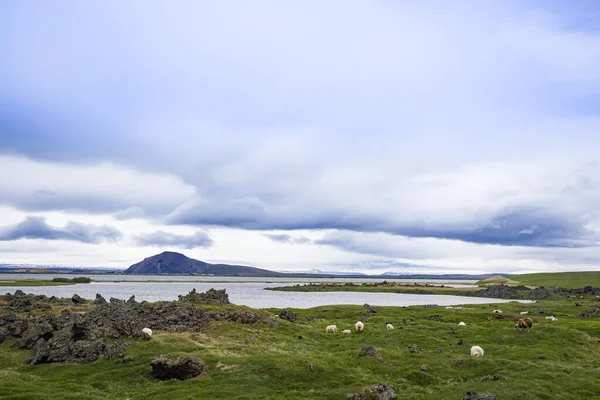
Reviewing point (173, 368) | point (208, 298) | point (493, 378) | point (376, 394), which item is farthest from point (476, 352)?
point (208, 298)

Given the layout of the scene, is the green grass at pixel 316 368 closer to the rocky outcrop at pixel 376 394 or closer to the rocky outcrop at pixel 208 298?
the rocky outcrop at pixel 376 394

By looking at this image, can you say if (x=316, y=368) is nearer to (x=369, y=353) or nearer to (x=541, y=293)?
(x=369, y=353)

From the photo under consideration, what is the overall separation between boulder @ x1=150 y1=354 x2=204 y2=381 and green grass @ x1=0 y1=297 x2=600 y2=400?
0.68 meters

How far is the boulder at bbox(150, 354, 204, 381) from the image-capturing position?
3725 centimetres

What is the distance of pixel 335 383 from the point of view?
36125mm

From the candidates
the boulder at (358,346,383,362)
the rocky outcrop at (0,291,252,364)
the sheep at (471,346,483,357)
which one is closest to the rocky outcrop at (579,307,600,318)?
the sheep at (471,346,483,357)

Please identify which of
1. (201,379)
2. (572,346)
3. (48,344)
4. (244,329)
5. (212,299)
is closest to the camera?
(201,379)

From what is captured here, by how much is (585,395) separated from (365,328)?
31488mm

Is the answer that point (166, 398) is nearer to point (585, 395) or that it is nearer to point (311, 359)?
point (311, 359)

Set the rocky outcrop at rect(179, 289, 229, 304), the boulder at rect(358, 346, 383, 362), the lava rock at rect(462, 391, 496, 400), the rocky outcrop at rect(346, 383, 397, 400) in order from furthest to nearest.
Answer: the rocky outcrop at rect(179, 289, 229, 304) < the boulder at rect(358, 346, 383, 362) < the rocky outcrop at rect(346, 383, 397, 400) < the lava rock at rect(462, 391, 496, 400)

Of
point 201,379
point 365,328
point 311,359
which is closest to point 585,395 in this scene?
point 311,359

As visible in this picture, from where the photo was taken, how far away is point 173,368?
37.2m

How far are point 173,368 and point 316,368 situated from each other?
11135mm

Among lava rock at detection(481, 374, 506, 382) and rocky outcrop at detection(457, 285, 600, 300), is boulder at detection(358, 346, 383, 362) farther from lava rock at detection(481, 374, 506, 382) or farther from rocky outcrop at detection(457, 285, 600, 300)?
rocky outcrop at detection(457, 285, 600, 300)
